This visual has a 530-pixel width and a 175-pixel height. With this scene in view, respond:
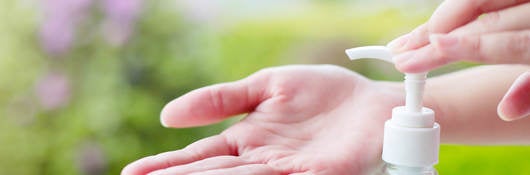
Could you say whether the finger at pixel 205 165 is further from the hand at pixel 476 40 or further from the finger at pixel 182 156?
the hand at pixel 476 40

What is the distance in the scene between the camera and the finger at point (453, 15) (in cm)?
51

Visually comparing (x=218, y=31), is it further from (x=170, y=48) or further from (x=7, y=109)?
(x=7, y=109)

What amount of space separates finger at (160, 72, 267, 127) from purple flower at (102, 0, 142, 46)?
2.14 feet

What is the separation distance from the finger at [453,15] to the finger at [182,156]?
22cm

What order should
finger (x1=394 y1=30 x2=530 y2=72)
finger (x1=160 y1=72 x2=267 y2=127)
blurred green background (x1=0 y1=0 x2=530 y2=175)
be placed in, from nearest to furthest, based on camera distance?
finger (x1=394 y1=30 x2=530 y2=72), finger (x1=160 y1=72 x2=267 y2=127), blurred green background (x1=0 y1=0 x2=530 y2=175)

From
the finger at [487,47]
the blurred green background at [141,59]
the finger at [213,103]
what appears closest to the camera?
the finger at [487,47]

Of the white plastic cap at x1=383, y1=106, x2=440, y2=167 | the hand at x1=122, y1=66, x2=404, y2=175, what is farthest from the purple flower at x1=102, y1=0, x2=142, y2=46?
the white plastic cap at x1=383, y1=106, x2=440, y2=167

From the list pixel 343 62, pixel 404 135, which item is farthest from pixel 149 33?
pixel 404 135

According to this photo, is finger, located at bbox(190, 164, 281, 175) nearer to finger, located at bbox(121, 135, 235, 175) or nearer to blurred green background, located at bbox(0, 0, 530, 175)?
finger, located at bbox(121, 135, 235, 175)

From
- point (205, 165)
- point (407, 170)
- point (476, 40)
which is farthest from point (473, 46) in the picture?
point (205, 165)

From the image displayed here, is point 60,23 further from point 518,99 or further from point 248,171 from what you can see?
point 518,99

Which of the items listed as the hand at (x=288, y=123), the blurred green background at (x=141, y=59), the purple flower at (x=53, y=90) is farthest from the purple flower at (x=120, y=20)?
the hand at (x=288, y=123)

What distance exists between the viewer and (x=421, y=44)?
53 centimetres

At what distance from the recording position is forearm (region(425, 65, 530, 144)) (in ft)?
2.50
